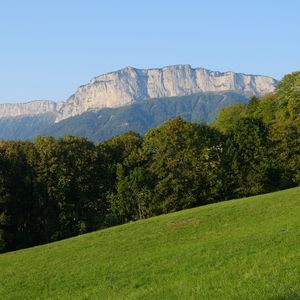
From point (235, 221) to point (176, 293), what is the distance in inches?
908

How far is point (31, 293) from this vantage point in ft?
74.0

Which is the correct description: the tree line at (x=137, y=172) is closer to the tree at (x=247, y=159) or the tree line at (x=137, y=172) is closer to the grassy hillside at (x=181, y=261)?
the tree at (x=247, y=159)

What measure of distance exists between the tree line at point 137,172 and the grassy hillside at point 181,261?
2711 centimetres

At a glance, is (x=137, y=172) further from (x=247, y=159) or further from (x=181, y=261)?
(x=181, y=261)

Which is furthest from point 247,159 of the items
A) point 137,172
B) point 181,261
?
point 181,261

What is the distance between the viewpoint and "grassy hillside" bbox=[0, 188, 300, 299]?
1485cm

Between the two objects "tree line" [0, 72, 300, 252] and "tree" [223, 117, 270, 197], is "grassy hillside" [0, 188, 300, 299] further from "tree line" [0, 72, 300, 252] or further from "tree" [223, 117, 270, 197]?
"tree" [223, 117, 270, 197]

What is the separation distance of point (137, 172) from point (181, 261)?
53.2 metres

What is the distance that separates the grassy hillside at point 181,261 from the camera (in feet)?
48.7

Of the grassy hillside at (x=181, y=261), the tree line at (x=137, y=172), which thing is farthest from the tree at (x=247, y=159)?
the grassy hillside at (x=181, y=261)

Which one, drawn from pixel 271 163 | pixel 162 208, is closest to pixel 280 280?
pixel 162 208

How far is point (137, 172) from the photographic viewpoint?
75.9 meters

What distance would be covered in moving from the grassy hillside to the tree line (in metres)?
27.1

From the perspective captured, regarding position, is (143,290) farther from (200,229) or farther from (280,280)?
(200,229)
